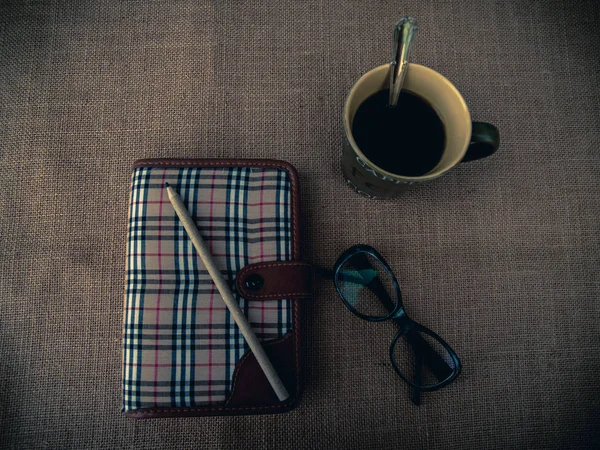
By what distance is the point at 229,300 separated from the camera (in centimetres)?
43

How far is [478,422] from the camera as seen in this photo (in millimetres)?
483

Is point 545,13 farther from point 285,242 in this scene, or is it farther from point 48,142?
point 48,142

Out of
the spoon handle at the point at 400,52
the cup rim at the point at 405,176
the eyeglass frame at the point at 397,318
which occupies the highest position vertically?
the spoon handle at the point at 400,52

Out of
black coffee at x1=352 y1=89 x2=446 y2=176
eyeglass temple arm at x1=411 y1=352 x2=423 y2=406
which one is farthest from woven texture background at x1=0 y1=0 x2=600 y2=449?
black coffee at x1=352 y1=89 x2=446 y2=176

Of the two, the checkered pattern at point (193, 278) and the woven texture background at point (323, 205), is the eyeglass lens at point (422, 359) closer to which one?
the woven texture background at point (323, 205)

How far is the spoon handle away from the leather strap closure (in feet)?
0.69

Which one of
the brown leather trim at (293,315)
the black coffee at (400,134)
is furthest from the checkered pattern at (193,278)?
the black coffee at (400,134)

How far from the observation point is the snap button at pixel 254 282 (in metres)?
0.43

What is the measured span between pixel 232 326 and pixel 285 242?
4.5 inches

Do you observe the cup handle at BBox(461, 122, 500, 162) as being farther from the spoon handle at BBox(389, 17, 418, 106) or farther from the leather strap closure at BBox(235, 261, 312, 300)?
the leather strap closure at BBox(235, 261, 312, 300)

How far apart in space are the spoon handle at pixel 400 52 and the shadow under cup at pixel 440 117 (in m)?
0.02

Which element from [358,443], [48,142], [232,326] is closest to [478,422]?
[358,443]

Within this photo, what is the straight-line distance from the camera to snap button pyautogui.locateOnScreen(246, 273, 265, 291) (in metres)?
0.43

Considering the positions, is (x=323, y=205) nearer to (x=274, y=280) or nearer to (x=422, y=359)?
(x=274, y=280)
